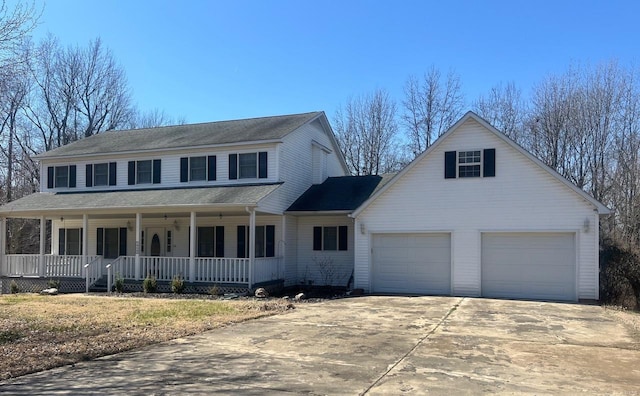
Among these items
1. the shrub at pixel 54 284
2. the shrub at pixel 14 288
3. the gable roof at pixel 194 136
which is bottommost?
the shrub at pixel 14 288

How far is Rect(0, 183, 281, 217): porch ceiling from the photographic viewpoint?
60.1 feet

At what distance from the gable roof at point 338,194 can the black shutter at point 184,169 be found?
4768 mm

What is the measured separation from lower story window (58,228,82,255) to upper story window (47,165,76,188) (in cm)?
213

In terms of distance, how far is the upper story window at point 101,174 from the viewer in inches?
891

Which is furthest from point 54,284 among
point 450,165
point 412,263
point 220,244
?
point 450,165

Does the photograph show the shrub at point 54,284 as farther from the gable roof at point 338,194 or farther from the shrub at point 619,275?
the shrub at point 619,275

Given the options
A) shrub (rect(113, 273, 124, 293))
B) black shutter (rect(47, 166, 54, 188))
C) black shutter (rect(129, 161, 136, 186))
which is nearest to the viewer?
shrub (rect(113, 273, 124, 293))

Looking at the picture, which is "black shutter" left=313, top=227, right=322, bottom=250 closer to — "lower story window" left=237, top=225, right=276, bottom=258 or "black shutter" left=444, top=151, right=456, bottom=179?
"lower story window" left=237, top=225, right=276, bottom=258

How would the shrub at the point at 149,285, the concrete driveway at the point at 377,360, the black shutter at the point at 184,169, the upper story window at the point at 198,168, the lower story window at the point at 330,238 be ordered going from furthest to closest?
1. the black shutter at the point at 184,169
2. the upper story window at the point at 198,168
3. the lower story window at the point at 330,238
4. the shrub at the point at 149,285
5. the concrete driveway at the point at 377,360

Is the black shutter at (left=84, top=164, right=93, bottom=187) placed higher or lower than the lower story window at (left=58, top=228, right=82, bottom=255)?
higher

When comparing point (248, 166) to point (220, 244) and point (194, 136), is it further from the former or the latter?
point (194, 136)

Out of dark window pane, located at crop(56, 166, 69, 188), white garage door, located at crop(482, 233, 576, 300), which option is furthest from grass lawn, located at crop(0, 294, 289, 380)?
white garage door, located at crop(482, 233, 576, 300)

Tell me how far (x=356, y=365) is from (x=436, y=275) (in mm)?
10744

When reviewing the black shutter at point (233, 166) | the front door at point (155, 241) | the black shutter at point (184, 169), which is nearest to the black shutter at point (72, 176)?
the front door at point (155, 241)
